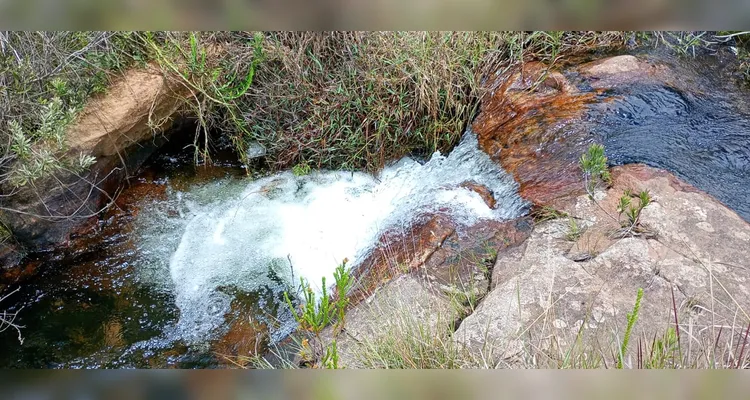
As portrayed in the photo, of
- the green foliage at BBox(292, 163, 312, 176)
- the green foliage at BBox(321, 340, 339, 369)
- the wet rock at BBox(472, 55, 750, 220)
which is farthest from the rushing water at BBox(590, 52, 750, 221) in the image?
the green foliage at BBox(321, 340, 339, 369)

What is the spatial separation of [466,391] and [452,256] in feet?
8.47

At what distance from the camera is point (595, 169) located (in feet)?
10.6

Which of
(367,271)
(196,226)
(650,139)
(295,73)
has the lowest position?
(367,271)

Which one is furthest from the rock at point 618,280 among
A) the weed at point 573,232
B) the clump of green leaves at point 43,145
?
the clump of green leaves at point 43,145

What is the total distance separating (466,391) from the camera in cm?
56

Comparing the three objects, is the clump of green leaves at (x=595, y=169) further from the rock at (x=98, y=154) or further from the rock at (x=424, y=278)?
the rock at (x=98, y=154)

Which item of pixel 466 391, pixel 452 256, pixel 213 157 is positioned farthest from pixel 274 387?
pixel 213 157

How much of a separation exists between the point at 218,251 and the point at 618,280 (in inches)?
108

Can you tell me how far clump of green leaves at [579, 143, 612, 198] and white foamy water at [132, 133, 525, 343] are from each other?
1.44 feet

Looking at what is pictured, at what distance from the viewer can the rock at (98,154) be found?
3.57 meters

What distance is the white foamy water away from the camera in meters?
3.56

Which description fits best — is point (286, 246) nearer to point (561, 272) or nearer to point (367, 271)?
point (367, 271)

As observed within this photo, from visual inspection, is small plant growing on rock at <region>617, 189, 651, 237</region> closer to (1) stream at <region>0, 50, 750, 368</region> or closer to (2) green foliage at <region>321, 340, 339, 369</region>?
(1) stream at <region>0, 50, 750, 368</region>

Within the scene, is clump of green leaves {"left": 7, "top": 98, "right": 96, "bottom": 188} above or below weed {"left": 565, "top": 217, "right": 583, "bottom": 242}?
above
